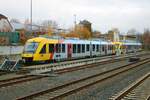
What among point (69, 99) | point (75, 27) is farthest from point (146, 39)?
point (69, 99)

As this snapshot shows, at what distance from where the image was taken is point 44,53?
34969 mm

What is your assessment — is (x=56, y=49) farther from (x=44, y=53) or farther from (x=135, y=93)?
(x=135, y=93)

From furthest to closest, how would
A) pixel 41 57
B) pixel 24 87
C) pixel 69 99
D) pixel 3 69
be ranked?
pixel 41 57
pixel 3 69
pixel 24 87
pixel 69 99

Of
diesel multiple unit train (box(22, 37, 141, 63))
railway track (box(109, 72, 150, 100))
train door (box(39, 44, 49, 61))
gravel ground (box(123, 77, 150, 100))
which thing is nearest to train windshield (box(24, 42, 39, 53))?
diesel multiple unit train (box(22, 37, 141, 63))

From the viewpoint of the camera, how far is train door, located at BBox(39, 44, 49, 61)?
34.6m

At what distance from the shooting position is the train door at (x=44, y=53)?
34.6 m

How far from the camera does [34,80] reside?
68.7 feet

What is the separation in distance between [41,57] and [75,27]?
256 ft

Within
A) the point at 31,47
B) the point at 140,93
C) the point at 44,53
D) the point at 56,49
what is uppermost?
the point at 31,47

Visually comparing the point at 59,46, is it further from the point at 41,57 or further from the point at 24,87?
the point at 24,87

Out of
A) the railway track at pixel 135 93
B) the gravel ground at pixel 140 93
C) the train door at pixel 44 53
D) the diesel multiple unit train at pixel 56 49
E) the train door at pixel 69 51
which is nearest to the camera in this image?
the railway track at pixel 135 93

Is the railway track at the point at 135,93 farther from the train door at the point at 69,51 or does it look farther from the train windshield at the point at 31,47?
the train door at the point at 69,51

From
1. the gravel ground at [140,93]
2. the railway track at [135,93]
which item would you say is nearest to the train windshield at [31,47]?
the railway track at [135,93]

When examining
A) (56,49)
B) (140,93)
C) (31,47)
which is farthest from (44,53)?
(140,93)
